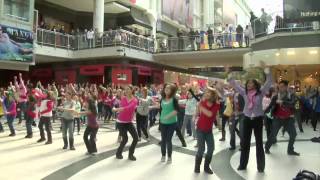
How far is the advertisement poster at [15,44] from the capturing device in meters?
23.6

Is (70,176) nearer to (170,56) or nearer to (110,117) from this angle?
(110,117)

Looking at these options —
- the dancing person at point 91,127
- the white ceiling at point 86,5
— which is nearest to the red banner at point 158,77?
the white ceiling at point 86,5

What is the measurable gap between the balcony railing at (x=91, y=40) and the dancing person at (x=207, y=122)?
2032cm

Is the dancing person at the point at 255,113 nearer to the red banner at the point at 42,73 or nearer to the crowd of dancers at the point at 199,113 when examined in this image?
the crowd of dancers at the point at 199,113

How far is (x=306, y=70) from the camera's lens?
78.7 ft

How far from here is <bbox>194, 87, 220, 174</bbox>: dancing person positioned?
7484mm

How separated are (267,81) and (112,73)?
856 inches

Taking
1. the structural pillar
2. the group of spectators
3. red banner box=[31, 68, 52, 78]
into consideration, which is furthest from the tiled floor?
red banner box=[31, 68, 52, 78]

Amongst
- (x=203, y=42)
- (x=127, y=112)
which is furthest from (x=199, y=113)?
(x=203, y=42)

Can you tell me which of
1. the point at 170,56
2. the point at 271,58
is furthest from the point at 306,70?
the point at 170,56

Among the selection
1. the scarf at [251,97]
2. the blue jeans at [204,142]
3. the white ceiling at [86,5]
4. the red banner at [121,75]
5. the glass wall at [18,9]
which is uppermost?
the white ceiling at [86,5]

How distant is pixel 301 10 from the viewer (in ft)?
66.9

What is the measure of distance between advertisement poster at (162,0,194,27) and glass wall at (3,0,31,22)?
17338 mm

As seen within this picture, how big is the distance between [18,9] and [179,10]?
22.4 meters
